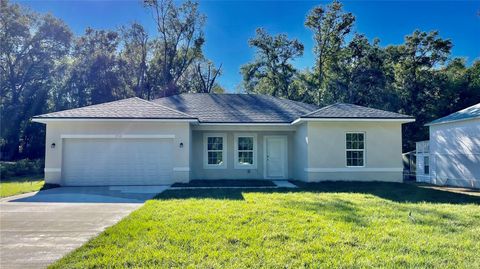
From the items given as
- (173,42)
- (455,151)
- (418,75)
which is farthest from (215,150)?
(418,75)

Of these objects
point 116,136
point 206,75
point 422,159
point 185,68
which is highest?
point 185,68

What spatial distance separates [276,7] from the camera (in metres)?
16.8

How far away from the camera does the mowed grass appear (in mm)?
4234

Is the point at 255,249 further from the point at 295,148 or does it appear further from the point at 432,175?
the point at 432,175

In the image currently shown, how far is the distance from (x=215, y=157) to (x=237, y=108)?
9.67ft

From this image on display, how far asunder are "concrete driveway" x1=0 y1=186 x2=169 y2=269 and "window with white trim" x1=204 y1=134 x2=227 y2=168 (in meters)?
4.34

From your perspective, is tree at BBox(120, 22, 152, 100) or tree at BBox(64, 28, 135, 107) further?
tree at BBox(120, 22, 152, 100)

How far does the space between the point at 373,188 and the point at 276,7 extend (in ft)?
34.2

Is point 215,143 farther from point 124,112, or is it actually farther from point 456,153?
point 456,153

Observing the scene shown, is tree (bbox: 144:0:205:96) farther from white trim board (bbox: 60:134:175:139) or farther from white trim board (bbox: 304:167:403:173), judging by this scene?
white trim board (bbox: 304:167:403:173)

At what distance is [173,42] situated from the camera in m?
30.2

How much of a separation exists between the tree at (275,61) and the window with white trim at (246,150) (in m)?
15.8

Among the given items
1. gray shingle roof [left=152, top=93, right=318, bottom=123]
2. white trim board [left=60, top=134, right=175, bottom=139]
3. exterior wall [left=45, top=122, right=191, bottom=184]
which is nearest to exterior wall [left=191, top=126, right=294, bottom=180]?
gray shingle roof [left=152, top=93, right=318, bottom=123]

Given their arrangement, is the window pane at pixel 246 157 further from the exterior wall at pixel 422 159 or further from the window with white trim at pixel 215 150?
the exterior wall at pixel 422 159
